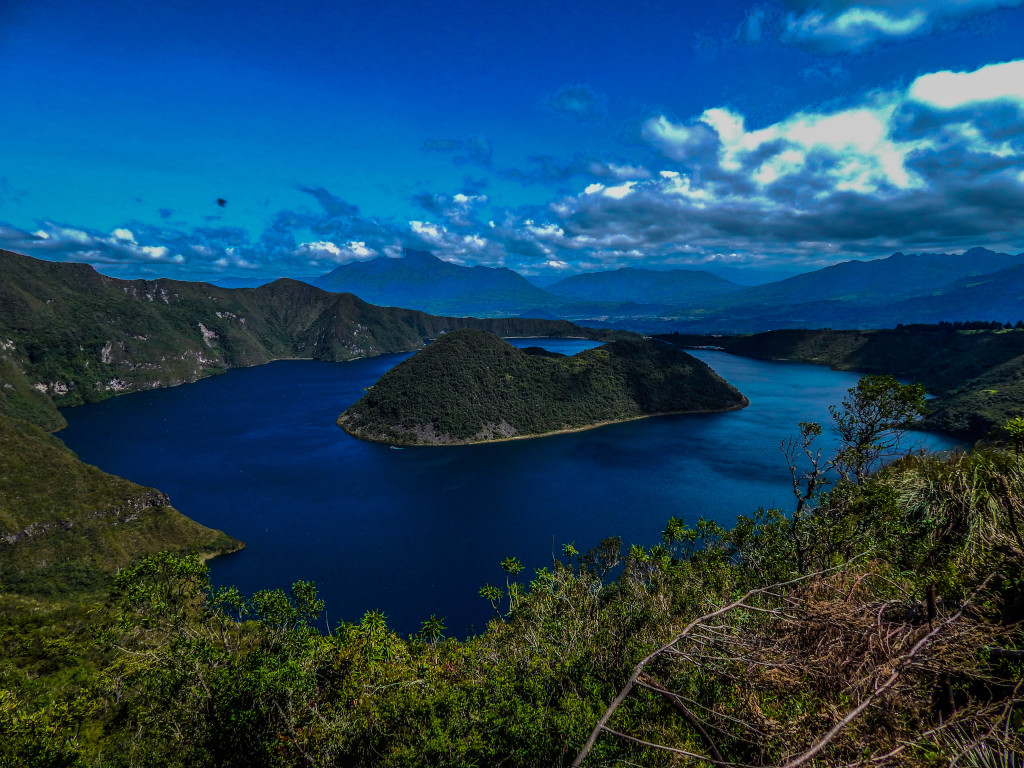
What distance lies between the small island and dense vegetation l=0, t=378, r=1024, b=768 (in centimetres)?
9495

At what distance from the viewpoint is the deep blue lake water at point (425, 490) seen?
2477 inches

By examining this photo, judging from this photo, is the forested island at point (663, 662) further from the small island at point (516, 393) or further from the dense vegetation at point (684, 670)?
the small island at point (516, 393)

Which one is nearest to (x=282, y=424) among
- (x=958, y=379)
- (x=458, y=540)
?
(x=458, y=540)

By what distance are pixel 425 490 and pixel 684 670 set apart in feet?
280

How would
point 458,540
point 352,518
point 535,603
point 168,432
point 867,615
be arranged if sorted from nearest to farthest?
point 867,615 < point 535,603 < point 458,540 < point 352,518 < point 168,432

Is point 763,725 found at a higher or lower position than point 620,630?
higher

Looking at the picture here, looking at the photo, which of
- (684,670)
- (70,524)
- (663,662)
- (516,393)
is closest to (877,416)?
(663,662)

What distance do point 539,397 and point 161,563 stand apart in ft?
384

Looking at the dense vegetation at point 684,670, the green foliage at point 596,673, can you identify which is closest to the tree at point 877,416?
the dense vegetation at point 684,670

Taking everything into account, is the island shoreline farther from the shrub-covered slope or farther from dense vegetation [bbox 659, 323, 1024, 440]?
the shrub-covered slope

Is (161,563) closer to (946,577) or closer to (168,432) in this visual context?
(946,577)

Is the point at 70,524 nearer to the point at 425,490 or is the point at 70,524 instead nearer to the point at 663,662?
the point at 425,490

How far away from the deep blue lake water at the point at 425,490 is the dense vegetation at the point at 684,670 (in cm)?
3442

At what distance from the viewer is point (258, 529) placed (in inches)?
2992
